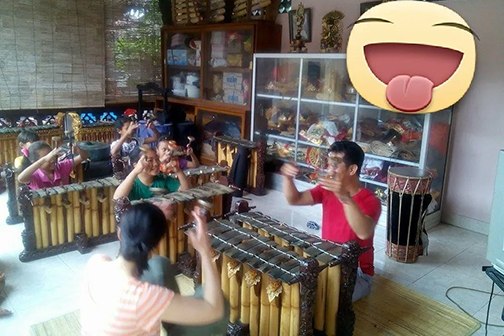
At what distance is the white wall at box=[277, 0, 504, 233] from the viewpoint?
3938 mm

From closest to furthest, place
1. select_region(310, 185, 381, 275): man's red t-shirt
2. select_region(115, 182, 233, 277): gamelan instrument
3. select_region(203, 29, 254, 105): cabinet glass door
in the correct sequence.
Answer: select_region(310, 185, 381, 275): man's red t-shirt, select_region(115, 182, 233, 277): gamelan instrument, select_region(203, 29, 254, 105): cabinet glass door

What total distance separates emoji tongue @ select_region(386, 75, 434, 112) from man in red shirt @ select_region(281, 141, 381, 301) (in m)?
0.72

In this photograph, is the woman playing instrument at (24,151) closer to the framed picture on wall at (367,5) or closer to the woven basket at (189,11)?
the woven basket at (189,11)

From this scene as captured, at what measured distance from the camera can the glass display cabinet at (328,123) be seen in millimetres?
4320

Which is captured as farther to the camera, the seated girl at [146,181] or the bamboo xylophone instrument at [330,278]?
the seated girl at [146,181]

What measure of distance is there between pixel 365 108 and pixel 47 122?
169 inches

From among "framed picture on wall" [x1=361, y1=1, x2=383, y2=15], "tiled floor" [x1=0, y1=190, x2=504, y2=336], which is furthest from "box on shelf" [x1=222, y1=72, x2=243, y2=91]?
"tiled floor" [x1=0, y1=190, x2=504, y2=336]

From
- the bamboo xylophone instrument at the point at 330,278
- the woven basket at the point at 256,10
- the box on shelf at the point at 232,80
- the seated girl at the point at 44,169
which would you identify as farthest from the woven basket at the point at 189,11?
the bamboo xylophone instrument at the point at 330,278

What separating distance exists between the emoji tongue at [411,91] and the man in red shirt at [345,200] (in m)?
0.72

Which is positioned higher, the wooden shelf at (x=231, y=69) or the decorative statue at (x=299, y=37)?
the decorative statue at (x=299, y=37)

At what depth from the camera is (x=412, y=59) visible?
3.08m

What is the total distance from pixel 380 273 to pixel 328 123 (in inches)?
84.5

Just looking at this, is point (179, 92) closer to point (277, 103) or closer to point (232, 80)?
point (232, 80)

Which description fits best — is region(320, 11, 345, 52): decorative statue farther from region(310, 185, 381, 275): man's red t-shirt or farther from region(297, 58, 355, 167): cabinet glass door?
region(310, 185, 381, 275): man's red t-shirt
